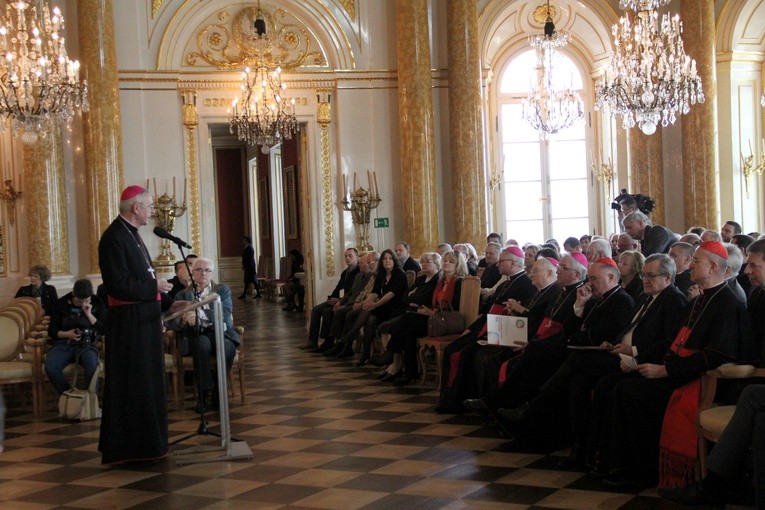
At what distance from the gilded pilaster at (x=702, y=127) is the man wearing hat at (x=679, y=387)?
31.5 feet

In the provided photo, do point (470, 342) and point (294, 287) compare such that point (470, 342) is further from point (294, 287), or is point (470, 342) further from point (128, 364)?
point (294, 287)

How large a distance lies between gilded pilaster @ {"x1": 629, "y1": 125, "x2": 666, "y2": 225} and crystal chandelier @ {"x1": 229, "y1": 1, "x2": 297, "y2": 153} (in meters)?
5.35

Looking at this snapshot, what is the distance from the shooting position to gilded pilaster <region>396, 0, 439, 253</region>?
46.7 ft

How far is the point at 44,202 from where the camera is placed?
43.2 feet

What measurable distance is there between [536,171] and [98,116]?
26.4 feet

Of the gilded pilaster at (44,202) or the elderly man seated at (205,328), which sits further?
the gilded pilaster at (44,202)

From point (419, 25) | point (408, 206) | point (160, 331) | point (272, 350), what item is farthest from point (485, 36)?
point (160, 331)

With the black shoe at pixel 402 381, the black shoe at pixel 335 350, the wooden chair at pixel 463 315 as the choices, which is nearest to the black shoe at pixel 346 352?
the black shoe at pixel 335 350

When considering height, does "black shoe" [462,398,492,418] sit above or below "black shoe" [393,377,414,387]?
above

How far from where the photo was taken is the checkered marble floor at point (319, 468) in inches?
205

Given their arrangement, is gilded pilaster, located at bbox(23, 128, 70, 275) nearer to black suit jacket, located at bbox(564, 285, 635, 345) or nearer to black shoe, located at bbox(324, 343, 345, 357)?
black shoe, located at bbox(324, 343, 345, 357)

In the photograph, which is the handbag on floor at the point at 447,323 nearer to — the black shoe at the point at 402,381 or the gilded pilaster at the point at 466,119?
the black shoe at the point at 402,381

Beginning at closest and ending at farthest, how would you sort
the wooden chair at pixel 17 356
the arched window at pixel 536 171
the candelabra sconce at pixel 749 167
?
the wooden chair at pixel 17 356
the candelabra sconce at pixel 749 167
the arched window at pixel 536 171

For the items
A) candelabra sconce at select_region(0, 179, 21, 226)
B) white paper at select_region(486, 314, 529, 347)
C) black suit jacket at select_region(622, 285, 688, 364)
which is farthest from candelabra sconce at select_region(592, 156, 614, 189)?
black suit jacket at select_region(622, 285, 688, 364)
